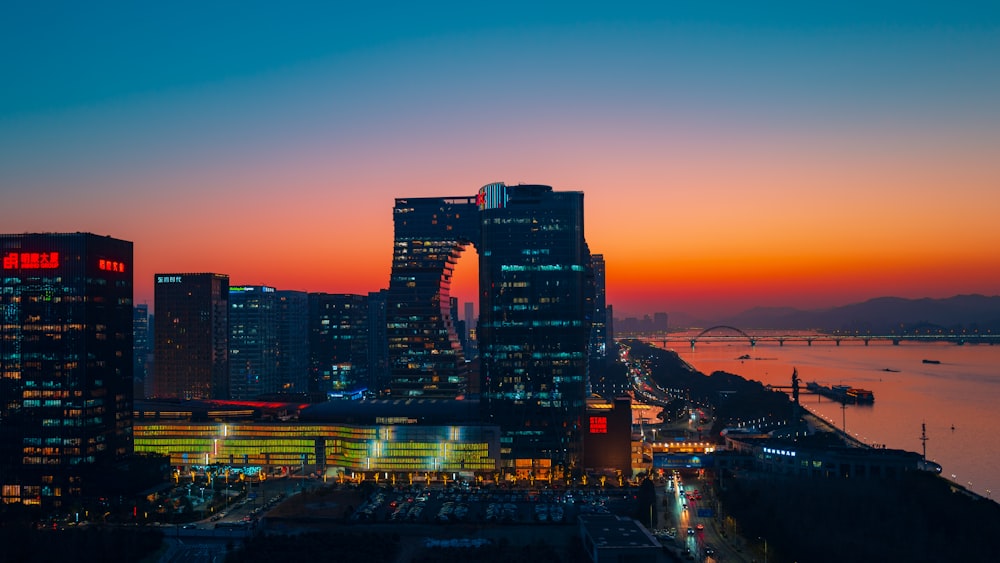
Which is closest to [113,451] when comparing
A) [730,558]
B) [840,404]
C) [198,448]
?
[198,448]

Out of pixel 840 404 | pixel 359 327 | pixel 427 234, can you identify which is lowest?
pixel 840 404

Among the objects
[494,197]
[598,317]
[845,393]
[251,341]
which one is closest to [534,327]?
[494,197]

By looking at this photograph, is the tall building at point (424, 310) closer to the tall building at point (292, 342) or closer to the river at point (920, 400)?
the tall building at point (292, 342)

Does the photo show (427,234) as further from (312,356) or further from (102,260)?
(312,356)

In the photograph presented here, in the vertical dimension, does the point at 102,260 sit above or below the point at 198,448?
above

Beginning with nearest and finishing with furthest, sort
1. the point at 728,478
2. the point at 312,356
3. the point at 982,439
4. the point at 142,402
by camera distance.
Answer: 1. the point at 728,478
2. the point at 142,402
3. the point at 982,439
4. the point at 312,356

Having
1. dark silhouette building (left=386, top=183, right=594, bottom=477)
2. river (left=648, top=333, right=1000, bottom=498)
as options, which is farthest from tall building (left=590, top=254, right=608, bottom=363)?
dark silhouette building (left=386, top=183, right=594, bottom=477)
